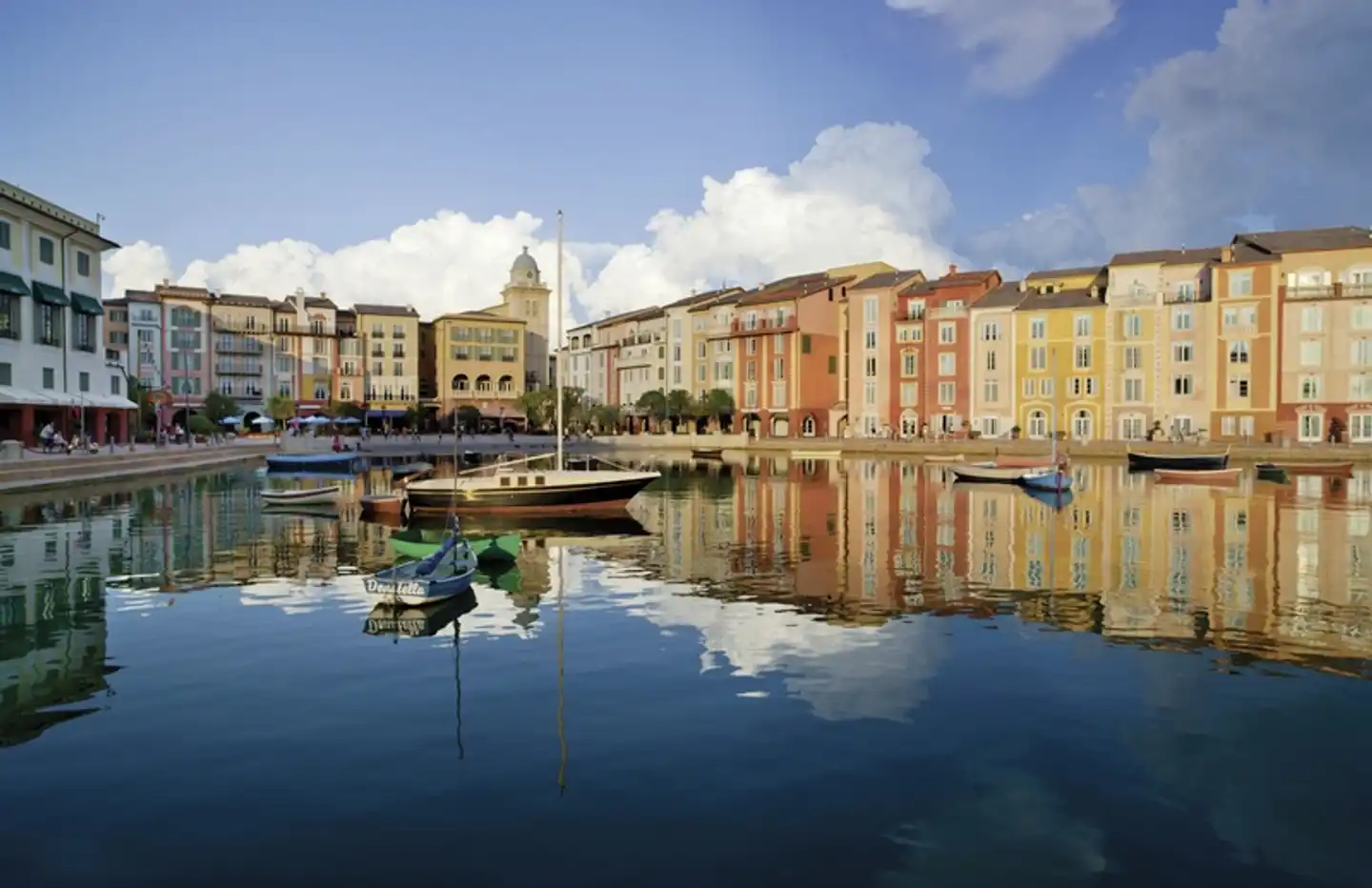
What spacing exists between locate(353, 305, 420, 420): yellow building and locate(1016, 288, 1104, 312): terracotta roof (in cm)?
6516

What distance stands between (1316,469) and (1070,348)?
26.0 metres

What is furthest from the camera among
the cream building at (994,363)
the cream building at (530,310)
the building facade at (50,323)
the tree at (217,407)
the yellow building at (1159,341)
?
the cream building at (530,310)

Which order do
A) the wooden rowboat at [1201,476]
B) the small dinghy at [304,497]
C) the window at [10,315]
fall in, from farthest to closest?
the wooden rowboat at [1201,476]
the window at [10,315]
the small dinghy at [304,497]

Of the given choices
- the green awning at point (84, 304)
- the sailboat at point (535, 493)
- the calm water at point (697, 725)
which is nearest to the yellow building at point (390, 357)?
the green awning at point (84, 304)

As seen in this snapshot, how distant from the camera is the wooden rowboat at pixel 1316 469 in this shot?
191 ft

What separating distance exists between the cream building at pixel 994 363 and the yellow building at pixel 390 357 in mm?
60853

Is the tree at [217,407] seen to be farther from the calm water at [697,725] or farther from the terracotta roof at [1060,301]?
the calm water at [697,725]

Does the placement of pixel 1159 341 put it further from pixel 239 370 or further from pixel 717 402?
pixel 239 370

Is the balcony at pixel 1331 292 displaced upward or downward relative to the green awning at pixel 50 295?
upward

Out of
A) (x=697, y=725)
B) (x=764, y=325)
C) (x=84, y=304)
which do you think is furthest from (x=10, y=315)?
(x=764, y=325)

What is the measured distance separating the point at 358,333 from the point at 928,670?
106588 millimetres

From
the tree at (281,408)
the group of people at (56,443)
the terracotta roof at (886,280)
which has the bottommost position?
the group of people at (56,443)

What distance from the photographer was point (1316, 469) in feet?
201

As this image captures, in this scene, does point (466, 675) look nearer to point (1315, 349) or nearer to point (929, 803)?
point (929, 803)
